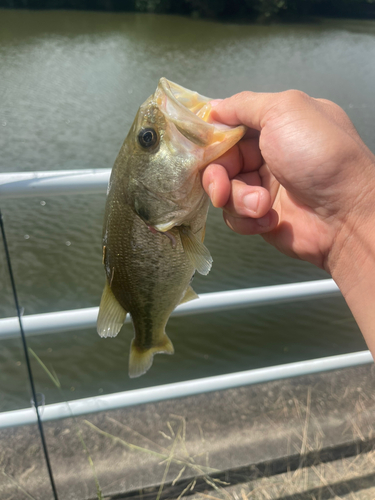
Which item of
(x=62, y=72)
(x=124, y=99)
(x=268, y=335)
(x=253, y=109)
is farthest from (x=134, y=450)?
(x=62, y=72)

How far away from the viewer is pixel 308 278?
18.6ft

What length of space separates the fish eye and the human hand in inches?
7.4

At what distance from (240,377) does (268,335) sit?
3.02 meters

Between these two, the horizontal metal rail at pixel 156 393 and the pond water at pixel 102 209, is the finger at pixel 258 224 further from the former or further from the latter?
the pond water at pixel 102 209

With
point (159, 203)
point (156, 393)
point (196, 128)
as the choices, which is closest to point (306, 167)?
point (196, 128)

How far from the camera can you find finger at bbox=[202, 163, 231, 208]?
119 cm

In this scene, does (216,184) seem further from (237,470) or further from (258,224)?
(237,470)

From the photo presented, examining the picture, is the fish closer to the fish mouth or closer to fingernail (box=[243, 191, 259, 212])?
the fish mouth

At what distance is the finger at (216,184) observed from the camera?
1187 mm

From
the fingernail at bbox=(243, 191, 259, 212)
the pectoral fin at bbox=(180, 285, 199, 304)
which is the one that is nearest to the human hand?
the fingernail at bbox=(243, 191, 259, 212)

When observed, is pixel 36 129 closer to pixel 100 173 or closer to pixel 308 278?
pixel 308 278

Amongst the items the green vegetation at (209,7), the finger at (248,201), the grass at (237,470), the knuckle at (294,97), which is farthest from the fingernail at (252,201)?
the green vegetation at (209,7)

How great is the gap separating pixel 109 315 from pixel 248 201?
581 millimetres

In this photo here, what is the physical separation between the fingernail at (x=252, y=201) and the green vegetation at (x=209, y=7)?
25.6 m
